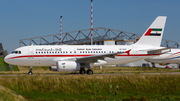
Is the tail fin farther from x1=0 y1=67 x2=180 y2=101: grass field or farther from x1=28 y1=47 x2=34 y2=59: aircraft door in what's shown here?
x1=28 y1=47 x2=34 y2=59: aircraft door

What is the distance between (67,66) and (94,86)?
765cm

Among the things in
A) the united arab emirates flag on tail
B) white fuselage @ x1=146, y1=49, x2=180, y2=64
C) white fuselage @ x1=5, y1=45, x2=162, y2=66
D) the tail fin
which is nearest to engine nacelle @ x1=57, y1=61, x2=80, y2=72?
white fuselage @ x1=5, y1=45, x2=162, y2=66

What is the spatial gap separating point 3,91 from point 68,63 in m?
11.0

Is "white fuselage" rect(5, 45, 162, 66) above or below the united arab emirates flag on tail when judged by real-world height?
below

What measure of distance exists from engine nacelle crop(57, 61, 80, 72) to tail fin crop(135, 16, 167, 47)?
37.9 ft

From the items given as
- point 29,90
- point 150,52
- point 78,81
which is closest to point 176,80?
point 150,52

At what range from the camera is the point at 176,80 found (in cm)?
2414

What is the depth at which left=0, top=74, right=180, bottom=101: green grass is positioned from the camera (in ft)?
68.4

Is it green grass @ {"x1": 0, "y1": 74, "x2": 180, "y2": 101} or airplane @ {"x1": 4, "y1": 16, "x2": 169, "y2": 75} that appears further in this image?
airplane @ {"x1": 4, "y1": 16, "x2": 169, "y2": 75}

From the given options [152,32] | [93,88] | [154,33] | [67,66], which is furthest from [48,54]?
[154,33]

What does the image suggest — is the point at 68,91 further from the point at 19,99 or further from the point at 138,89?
the point at 138,89

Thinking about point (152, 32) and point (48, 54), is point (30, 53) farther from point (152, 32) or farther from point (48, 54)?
point (152, 32)

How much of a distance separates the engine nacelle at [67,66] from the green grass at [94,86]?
4.29 metres

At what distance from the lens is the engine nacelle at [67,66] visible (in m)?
27.6
